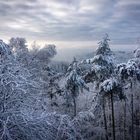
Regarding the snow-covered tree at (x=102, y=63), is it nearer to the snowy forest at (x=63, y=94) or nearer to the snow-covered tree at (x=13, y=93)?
the snowy forest at (x=63, y=94)

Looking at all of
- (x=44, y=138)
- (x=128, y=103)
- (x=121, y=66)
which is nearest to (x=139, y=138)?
(x=128, y=103)

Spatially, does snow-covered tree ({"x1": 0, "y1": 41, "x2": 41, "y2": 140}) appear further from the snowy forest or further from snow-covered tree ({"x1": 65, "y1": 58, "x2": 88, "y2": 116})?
snow-covered tree ({"x1": 65, "y1": 58, "x2": 88, "y2": 116})

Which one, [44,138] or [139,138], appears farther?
[139,138]

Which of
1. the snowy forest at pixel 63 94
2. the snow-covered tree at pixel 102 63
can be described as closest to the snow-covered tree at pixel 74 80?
the snowy forest at pixel 63 94

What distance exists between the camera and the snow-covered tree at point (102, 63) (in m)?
31.5

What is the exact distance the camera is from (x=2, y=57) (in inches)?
551

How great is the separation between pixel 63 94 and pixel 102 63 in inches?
397

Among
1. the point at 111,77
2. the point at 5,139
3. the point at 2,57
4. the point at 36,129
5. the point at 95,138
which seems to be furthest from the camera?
the point at 95,138

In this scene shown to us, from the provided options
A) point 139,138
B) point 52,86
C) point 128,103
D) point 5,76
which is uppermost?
point 5,76

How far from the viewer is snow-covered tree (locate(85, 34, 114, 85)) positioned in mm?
31500

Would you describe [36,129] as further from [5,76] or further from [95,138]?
[95,138]

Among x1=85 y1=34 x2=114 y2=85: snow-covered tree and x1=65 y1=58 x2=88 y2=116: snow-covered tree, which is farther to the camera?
x1=65 y1=58 x2=88 y2=116: snow-covered tree

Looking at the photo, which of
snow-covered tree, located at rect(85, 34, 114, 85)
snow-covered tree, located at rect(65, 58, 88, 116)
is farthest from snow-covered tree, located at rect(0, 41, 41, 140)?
snow-covered tree, located at rect(65, 58, 88, 116)

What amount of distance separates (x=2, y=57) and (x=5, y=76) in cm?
153
